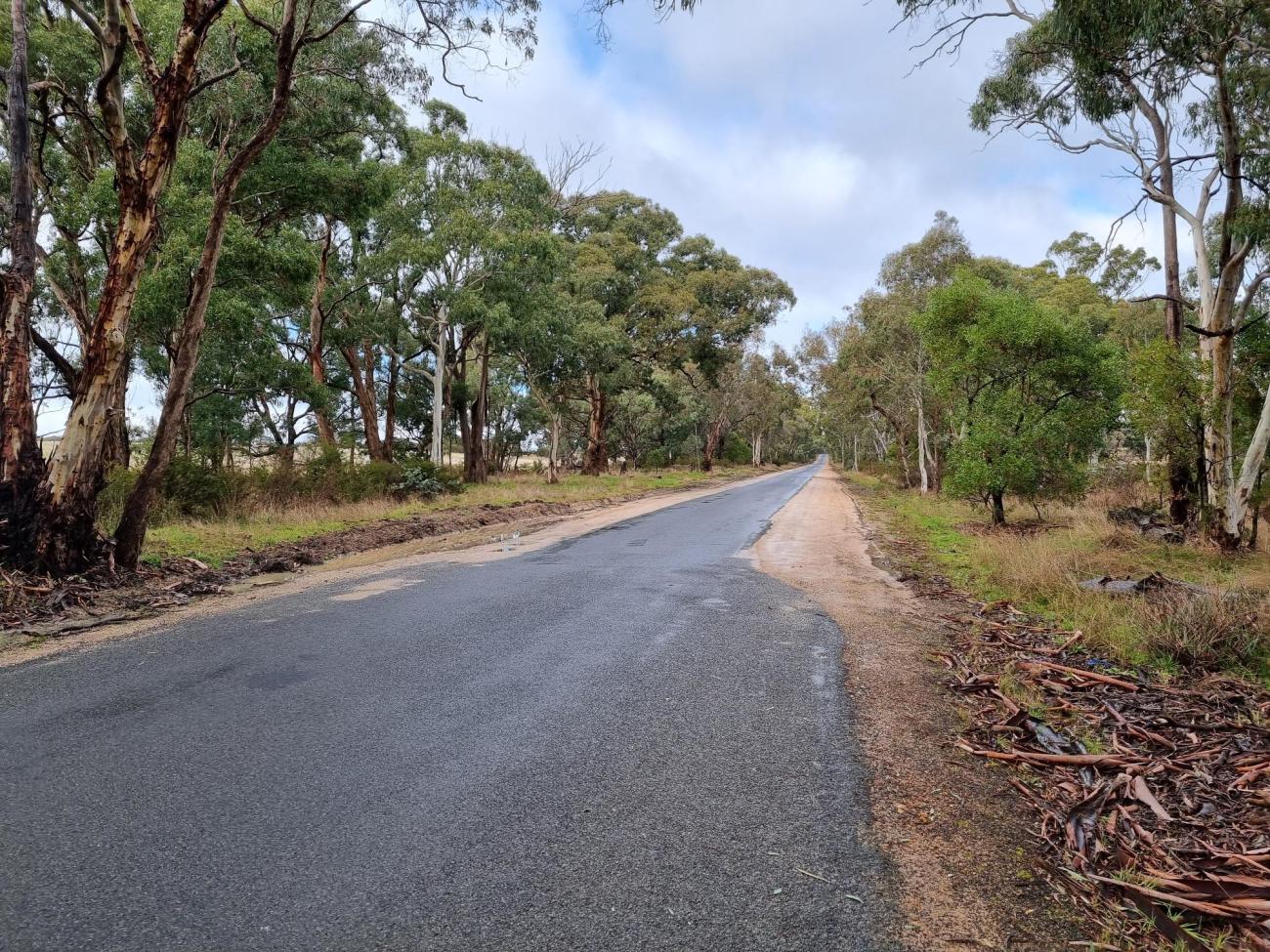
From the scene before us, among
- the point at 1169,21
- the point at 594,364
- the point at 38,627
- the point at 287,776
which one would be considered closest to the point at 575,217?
the point at 594,364

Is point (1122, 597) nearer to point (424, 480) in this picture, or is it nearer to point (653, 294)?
point (424, 480)

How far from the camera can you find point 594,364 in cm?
3325

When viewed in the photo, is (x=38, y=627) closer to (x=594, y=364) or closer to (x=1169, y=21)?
(x=1169, y=21)

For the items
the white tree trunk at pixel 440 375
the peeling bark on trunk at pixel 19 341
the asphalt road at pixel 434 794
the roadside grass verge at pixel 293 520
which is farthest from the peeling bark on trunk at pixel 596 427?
the asphalt road at pixel 434 794

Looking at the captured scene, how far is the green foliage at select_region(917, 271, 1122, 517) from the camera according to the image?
610 inches

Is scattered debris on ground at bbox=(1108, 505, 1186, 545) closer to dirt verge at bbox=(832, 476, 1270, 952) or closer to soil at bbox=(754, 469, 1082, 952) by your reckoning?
dirt verge at bbox=(832, 476, 1270, 952)

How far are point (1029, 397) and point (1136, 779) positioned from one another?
1449 centimetres

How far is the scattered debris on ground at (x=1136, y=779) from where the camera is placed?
257 cm

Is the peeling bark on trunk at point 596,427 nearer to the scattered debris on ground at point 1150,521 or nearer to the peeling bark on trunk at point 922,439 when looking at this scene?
the peeling bark on trunk at point 922,439

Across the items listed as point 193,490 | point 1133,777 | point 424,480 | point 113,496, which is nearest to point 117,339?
point 113,496

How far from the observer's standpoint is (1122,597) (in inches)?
285

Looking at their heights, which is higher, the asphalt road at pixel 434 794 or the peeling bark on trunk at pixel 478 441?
the peeling bark on trunk at pixel 478 441

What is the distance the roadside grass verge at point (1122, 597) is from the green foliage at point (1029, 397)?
112 centimetres

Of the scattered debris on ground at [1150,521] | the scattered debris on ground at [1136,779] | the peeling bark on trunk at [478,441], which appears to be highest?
the peeling bark on trunk at [478,441]
